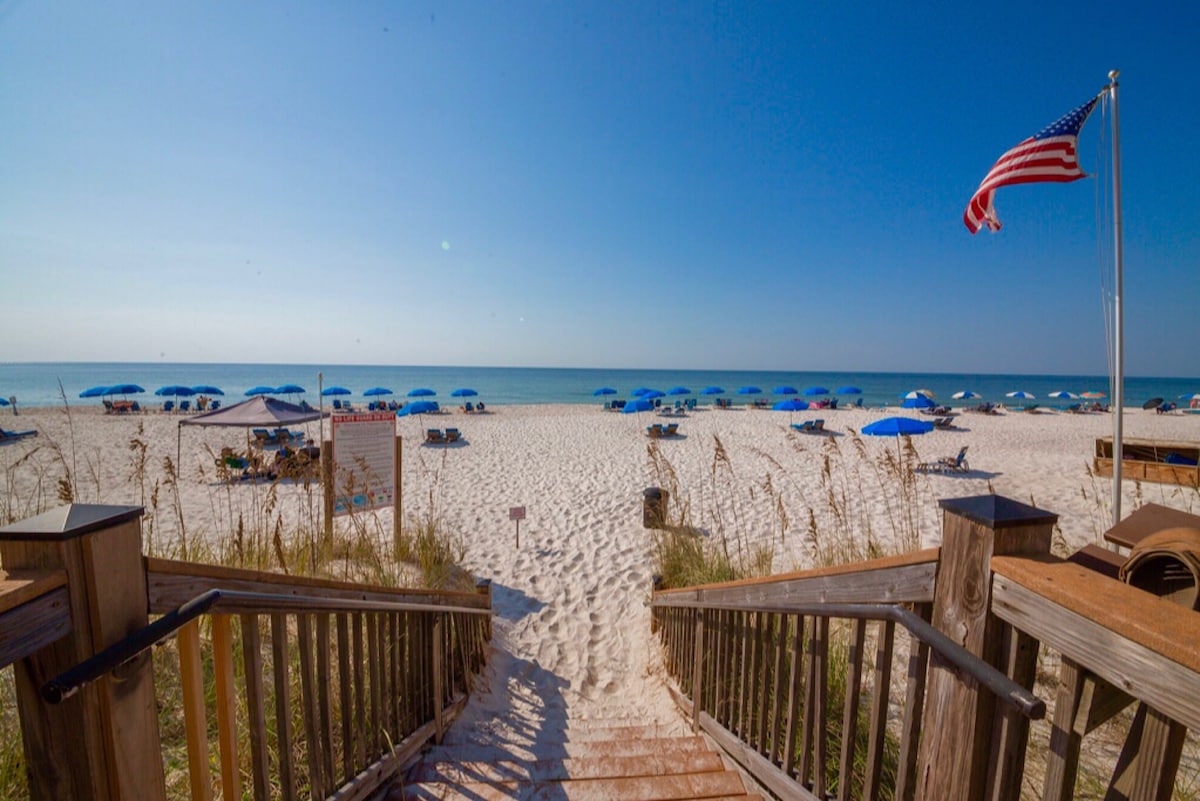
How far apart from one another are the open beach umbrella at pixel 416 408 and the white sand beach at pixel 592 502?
16.8ft

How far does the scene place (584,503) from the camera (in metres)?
8.80

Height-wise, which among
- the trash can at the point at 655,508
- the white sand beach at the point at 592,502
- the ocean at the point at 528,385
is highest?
the trash can at the point at 655,508

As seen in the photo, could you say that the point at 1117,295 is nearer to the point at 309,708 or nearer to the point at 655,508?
the point at 655,508

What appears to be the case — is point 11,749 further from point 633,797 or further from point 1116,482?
point 1116,482

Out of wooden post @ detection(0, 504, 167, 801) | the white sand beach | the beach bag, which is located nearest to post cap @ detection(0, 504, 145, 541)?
wooden post @ detection(0, 504, 167, 801)

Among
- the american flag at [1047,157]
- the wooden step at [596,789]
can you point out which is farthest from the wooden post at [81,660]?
the american flag at [1047,157]

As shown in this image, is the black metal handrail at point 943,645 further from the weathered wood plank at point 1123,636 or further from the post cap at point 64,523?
the post cap at point 64,523

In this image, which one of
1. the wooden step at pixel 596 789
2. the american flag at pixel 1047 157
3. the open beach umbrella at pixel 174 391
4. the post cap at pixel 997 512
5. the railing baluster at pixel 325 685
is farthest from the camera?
the open beach umbrella at pixel 174 391

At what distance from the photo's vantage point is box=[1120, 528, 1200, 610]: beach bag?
1.16 m

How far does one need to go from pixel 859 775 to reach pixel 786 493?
281 inches

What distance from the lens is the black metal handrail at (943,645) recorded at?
91 centimetres

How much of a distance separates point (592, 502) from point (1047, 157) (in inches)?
304

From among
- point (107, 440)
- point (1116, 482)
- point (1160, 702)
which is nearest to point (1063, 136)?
point (1116, 482)

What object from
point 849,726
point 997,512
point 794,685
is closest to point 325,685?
point 794,685
